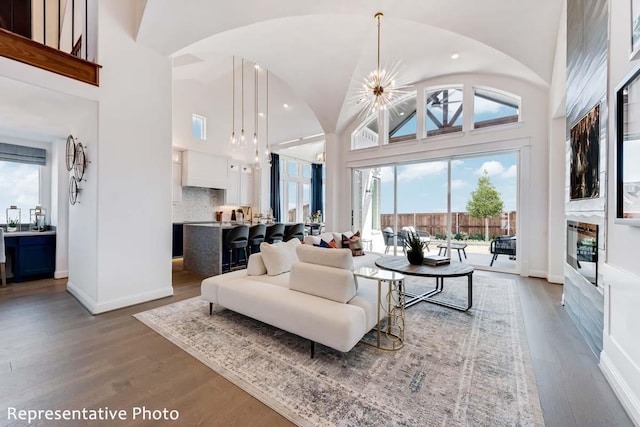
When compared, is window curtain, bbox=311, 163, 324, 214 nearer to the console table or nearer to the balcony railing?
the console table

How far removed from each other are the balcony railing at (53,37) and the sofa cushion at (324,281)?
10.7ft

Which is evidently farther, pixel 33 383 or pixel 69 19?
pixel 69 19

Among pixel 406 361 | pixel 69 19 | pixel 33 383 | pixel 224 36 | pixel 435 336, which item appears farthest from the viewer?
pixel 69 19

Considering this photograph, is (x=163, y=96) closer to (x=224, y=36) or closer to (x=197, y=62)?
(x=224, y=36)

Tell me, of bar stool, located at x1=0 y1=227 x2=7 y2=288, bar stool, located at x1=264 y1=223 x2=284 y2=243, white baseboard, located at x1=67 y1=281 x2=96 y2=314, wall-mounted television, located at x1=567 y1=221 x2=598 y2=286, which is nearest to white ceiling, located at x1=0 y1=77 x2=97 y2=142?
bar stool, located at x1=0 y1=227 x2=7 y2=288

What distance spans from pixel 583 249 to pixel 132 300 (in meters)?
5.25

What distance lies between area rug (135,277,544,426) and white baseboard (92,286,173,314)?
44 centimetres

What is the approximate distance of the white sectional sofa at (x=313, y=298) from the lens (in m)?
2.07

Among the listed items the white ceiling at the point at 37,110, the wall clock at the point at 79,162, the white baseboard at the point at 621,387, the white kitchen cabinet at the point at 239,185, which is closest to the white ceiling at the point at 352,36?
the white ceiling at the point at 37,110

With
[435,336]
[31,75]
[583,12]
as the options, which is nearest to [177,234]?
[31,75]

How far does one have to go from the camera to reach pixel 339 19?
4.14 meters

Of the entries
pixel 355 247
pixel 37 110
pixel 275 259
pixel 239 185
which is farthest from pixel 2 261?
pixel 355 247

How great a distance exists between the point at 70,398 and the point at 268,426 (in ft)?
4.39

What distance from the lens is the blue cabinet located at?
14.1 feet
